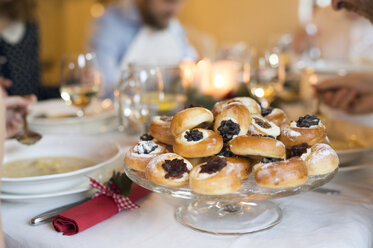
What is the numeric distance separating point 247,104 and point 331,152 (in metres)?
0.18

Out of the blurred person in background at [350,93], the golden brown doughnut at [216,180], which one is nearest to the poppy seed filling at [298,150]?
the golden brown doughnut at [216,180]

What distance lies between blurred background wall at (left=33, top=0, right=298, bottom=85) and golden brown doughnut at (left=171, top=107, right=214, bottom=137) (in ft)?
10.6

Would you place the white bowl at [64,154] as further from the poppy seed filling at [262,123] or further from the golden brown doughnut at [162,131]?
the poppy seed filling at [262,123]

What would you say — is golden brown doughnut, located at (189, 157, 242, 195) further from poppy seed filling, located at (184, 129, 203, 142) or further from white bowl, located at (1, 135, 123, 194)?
white bowl, located at (1, 135, 123, 194)

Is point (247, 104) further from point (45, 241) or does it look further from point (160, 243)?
point (45, 241)

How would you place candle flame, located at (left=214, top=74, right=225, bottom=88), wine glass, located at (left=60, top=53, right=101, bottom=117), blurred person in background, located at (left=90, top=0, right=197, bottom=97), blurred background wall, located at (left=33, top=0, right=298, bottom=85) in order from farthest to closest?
blurred background wall, located at (left=33, top=0, right=298, bottom=85) < blurred person in background, located at (left=90, top=0, right=197, bottom=97) < candle flame, located at (left=214, top=74, right=225, bottom=88) < wine glass, located at (left=60, top=53, right=101, bottom=117)

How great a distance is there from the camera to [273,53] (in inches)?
58.8

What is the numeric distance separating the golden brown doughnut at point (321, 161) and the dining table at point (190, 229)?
3.9 inches

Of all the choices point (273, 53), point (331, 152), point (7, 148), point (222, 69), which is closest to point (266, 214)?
point (331, 152)

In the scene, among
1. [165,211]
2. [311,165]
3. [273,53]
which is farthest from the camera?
[273,53]

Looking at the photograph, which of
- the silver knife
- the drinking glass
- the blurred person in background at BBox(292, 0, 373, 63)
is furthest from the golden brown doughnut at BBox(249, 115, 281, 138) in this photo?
the blurred person in background at BBox(292, 0, 373, 63)

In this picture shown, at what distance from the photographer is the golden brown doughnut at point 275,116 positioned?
77cm

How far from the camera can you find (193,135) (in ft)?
2.18

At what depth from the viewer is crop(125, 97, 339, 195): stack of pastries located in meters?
0.61
